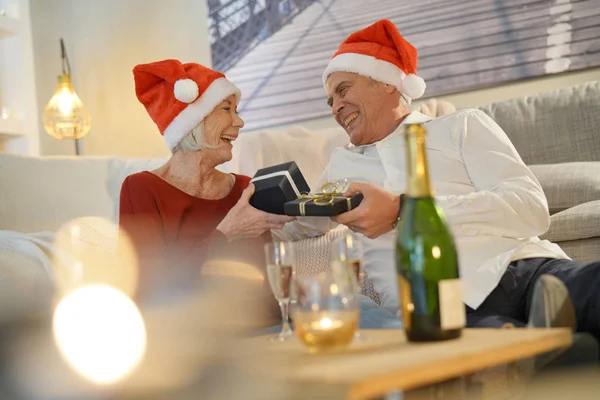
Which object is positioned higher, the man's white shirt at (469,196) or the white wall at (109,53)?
the white wall at (109,53)

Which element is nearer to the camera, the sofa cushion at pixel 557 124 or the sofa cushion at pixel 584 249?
the sofa cushion at pixel 584 249

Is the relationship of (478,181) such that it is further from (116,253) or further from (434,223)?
(116,253)

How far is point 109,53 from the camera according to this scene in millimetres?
4789

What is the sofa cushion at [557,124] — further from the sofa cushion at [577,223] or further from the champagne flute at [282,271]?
the champagne flute at [282,271]

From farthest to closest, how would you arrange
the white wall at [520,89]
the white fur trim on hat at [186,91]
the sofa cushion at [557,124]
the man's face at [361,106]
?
the white wall at [520,89], the sofa cushion at [557,124], the white fur trim on hat at [186,91], the man's face at [361,106]

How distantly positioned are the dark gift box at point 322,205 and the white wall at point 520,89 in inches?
73.2

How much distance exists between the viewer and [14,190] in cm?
288

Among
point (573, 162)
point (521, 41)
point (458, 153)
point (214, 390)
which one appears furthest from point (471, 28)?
point (214, 390)

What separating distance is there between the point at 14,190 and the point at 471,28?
216cm

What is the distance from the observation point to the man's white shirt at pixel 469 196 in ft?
5.94

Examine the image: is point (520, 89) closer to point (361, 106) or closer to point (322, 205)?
point (361, 106)

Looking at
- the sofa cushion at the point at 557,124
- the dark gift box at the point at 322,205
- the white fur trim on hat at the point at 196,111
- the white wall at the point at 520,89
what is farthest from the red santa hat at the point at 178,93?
the white wall at the point at 520,89

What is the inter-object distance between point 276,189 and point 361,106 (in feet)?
1.49

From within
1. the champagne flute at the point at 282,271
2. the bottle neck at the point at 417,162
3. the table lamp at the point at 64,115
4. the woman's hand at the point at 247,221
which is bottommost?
the champagne flute at the point at 282,271
